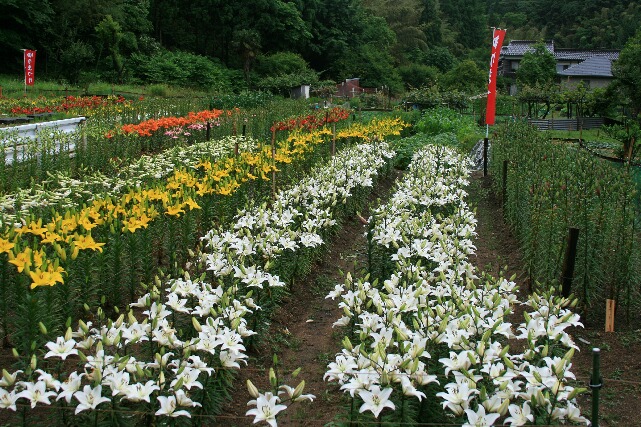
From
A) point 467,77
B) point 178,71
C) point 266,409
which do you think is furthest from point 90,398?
point 467,77

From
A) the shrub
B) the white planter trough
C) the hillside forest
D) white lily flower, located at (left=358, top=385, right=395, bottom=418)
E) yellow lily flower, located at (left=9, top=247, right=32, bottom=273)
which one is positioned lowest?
white lily flower, located at (left=358, top=385, right=395, bottom=418)

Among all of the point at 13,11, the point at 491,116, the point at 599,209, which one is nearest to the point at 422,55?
the point at 13,11

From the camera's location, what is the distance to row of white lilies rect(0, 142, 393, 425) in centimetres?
274

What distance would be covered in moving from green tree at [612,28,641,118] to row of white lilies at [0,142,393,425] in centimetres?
1366

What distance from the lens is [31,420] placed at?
3.08 m

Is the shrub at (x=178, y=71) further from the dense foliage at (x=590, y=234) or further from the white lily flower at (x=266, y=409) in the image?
the white lily flower at (x=266, y=409)

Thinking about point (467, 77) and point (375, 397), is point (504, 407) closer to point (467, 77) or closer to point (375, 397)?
point (375, 397)

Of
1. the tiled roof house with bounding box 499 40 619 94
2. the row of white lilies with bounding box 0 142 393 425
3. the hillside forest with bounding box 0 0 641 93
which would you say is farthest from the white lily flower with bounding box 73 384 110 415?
the tiled roof house with bounding box 499 40 619 94

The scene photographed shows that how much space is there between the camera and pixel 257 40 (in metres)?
40.4

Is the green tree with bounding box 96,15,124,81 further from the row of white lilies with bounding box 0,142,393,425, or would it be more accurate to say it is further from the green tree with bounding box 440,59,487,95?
the row of white lilies with bounding box 0,142,393,425

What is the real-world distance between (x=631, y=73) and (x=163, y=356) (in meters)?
15.9

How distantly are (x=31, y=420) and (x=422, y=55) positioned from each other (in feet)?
174

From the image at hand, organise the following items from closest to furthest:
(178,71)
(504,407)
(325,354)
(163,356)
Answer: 1. (504,407)
2. (163,356)
3. (325,354)
4. (178,71)

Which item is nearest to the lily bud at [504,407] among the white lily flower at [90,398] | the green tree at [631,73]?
the white lily flower at [90,398]
